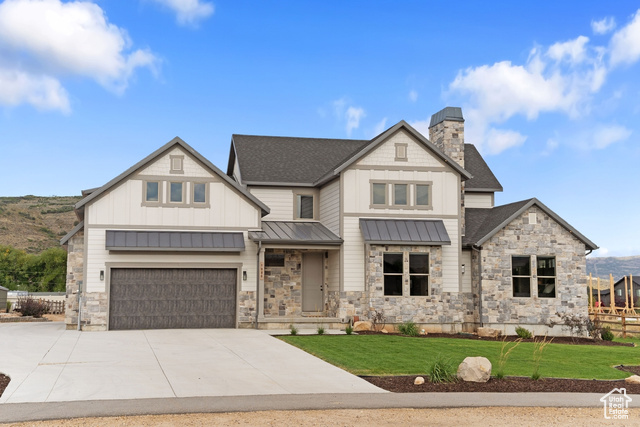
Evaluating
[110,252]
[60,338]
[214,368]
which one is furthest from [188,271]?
[214,368]

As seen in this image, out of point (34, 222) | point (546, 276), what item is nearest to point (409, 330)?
point (546, 276)

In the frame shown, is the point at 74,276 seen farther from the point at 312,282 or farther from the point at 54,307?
the point at 54,307

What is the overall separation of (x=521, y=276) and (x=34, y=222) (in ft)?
226

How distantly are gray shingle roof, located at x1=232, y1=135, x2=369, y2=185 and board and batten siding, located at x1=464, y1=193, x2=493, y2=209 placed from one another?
5.37m

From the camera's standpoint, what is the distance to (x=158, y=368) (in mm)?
14430

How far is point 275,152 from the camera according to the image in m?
30.1

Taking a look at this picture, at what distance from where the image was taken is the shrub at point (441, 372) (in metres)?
13.1

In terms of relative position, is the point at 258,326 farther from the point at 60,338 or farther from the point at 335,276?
the point at 60,338

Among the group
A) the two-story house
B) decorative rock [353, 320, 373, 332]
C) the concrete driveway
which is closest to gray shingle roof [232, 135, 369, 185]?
the two-story house

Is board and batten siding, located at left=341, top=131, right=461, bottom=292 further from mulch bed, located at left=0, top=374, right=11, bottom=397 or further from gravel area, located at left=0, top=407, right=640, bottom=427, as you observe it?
gravel area, located at left=0, top=407, right=640, bottom=427

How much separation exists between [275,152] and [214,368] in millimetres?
16674

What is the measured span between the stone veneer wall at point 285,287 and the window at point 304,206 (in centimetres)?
192

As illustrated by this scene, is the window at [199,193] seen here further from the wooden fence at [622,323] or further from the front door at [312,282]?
the wooden fence at [622,323]

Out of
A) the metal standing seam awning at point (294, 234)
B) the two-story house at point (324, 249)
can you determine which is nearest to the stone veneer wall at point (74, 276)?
the two-story house at point (324, 249)
